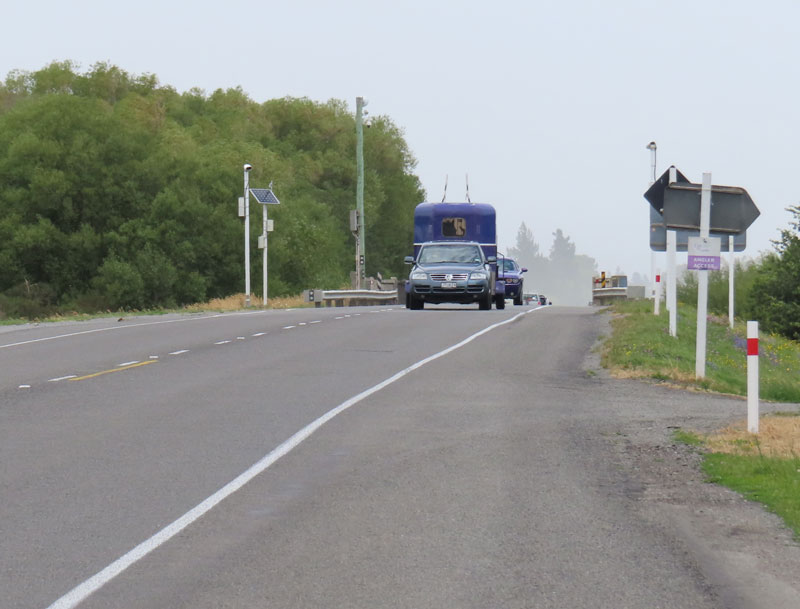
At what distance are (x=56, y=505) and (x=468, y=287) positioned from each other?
2926 centimetres

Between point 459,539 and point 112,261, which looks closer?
point 459,539

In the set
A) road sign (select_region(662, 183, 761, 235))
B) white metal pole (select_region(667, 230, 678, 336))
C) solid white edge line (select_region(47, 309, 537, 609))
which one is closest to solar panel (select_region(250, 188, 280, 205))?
white metal pole (select_region(667, 230, 678, 336))

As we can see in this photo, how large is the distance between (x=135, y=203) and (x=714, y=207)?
5968 centimetres

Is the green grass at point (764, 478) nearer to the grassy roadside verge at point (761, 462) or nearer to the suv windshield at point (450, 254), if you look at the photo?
the grassy roadside verge at point (761, 462)

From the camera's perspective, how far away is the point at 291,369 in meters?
19.6

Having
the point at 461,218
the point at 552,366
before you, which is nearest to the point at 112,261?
the point at 461,218

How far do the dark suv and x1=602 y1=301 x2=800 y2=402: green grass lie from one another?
5.90 meters

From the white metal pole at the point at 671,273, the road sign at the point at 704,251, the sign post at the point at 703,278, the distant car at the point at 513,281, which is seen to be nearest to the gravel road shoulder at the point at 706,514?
the road sign at the point at 704,251

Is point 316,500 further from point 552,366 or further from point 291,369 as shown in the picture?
point 552,366

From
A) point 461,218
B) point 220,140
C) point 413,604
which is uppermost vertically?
point 220,140

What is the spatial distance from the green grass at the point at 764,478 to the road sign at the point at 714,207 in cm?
664

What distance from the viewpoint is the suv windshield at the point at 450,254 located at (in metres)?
38.7

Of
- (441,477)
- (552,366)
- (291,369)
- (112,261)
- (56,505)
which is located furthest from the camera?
(112,261)

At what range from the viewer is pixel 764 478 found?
1066 centimetres
